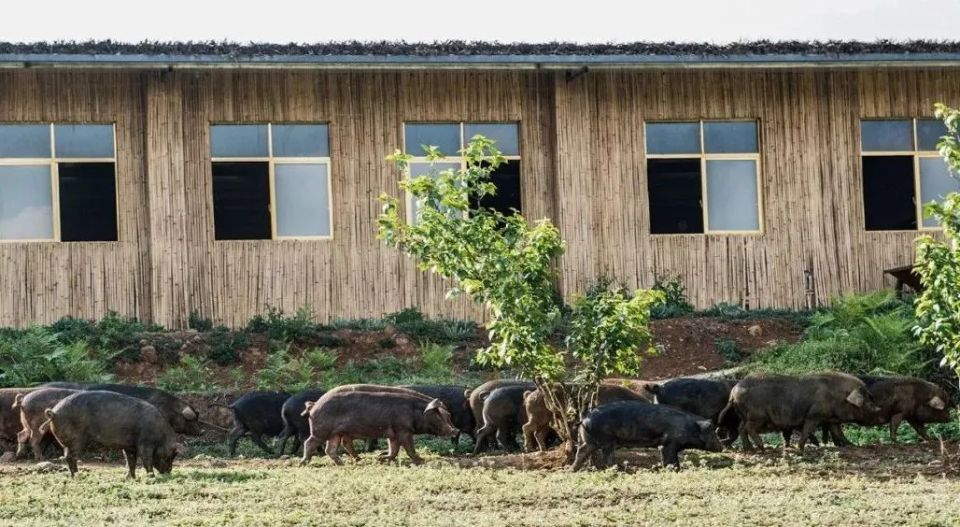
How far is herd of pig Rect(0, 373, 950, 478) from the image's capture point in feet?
58.8

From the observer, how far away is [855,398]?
20266 mm

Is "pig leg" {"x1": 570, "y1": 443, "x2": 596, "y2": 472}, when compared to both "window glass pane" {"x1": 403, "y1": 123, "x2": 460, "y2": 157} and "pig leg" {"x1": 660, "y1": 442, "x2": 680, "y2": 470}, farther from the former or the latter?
"window glass pane" {"x1": 403, "y1": 123, "x2": 460, "y2": 157}

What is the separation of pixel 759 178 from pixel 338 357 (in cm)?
801

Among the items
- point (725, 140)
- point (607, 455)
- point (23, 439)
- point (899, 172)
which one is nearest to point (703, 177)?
point (725, 140)

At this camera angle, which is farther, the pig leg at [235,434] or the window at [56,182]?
the window at [56,182]

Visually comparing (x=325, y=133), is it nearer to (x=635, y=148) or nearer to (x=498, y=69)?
(x=498, y=69)

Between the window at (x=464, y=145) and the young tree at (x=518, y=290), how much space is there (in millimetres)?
9484

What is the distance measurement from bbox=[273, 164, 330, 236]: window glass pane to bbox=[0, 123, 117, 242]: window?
2.58 metres

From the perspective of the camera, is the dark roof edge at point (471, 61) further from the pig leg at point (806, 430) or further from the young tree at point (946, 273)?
the young tree at point (946, 273)

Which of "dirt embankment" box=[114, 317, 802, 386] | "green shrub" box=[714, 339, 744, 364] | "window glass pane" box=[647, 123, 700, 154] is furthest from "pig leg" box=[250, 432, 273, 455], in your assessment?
"window glass pane" box=[647, 123, 700, 154]

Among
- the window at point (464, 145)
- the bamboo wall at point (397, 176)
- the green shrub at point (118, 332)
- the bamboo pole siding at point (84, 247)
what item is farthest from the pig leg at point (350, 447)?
the window at point (464, 145)

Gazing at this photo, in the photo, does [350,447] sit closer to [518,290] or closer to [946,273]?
[518,290]

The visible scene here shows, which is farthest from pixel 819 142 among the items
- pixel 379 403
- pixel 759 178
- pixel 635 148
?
pixel 379 403

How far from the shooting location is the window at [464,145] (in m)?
29.1
